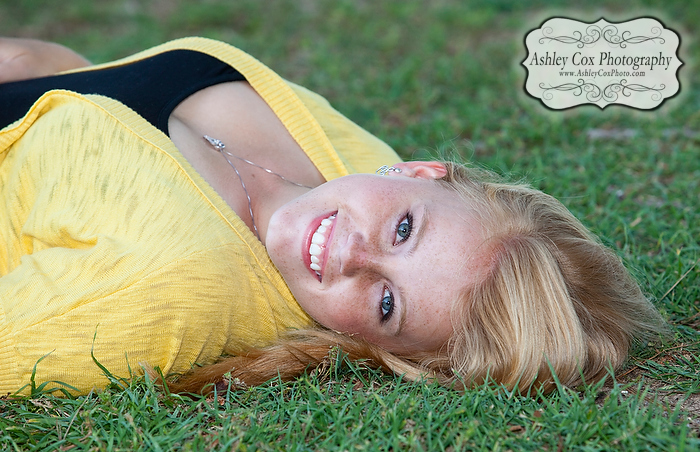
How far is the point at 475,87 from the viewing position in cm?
459

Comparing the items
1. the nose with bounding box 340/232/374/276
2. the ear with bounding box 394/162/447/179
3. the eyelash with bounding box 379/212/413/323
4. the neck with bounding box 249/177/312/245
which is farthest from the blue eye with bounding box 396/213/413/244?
the neck with bounding box 249/177/312/245

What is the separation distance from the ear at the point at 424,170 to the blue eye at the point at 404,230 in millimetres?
325

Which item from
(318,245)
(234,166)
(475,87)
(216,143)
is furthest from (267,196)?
(475,87)

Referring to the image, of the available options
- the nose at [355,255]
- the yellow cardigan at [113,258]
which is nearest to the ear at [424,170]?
the nose at [355,255]

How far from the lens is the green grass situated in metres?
1.69

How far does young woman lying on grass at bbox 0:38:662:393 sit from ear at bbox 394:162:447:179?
0.02 m

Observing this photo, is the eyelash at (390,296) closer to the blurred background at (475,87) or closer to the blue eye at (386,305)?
the blue eye at (386,305)

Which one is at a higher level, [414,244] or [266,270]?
[414,244]

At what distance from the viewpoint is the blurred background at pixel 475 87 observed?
3.05m

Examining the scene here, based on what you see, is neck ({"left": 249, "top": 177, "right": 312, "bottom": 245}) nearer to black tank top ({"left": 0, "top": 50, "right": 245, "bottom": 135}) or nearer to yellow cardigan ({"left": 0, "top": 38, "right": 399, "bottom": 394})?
yellow cardigan ({"left": 0, "top": 38, "right": 399, "bottom": 394})

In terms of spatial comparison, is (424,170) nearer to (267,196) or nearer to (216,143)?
(267,196)

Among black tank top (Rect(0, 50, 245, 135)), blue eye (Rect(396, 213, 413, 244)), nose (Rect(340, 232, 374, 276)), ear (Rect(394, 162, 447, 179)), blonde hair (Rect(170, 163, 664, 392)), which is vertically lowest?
blonde hair (Rect(170, 163, 664, 392))

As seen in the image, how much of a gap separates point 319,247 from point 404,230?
0.26 meters

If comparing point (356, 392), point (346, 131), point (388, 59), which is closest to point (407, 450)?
point (356, 392)
